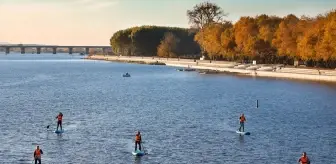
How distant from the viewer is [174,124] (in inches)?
3182

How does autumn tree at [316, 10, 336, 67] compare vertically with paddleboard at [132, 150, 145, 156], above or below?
above

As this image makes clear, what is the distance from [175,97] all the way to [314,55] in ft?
203

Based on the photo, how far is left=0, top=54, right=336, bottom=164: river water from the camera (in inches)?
2399

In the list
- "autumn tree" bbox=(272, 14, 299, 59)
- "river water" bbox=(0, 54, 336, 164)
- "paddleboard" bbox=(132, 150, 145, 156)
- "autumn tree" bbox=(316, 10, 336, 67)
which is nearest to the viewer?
"paddleboard" bbox=(132, 150, 145, 156)

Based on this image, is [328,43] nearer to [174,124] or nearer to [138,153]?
[174,124]

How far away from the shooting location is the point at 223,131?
246ft

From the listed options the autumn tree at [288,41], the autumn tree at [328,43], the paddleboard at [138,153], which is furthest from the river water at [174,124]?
the autumn tree at [288,41]

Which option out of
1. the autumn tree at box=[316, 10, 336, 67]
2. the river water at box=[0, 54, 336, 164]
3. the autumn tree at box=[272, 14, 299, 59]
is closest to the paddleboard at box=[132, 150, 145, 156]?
the river water at box=[0, 54, 336, 164]

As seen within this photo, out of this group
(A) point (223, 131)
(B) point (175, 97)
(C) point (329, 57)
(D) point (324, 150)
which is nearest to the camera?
(D) point (324, 150)

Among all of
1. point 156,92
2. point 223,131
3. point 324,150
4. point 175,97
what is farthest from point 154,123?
point 156,92

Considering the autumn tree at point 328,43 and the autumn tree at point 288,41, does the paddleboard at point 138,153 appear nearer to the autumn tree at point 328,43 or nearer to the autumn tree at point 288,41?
the autumn tree at point 328,43

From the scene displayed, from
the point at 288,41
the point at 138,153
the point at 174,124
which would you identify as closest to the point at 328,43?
the point at 288,41

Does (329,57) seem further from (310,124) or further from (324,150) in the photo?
(324,150)

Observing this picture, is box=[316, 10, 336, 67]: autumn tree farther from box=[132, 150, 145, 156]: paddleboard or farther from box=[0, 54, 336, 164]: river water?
box=[132, 150, 145, 156]: paddleboard
